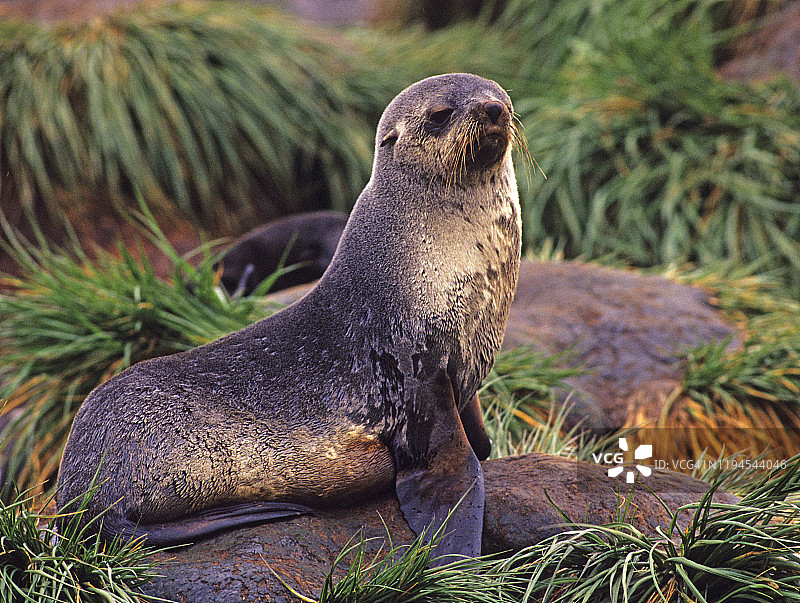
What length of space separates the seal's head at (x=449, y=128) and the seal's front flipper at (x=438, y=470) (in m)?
0.62

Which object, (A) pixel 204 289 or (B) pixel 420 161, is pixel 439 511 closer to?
(B) pixel 420 161

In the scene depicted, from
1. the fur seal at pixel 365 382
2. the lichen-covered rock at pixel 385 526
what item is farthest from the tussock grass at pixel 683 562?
the fur seal at pixel 365 382

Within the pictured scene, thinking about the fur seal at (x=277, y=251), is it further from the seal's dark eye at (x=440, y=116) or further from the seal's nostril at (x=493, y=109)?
the seal's nostril at (x=493, y=109)

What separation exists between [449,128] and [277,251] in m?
2.57

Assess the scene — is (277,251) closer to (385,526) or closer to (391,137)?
(391,137)

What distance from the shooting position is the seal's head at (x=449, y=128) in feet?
8.08

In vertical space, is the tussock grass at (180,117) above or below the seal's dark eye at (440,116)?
below

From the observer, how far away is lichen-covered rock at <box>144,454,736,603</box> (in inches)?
88.7

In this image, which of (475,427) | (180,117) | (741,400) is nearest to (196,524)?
(475,427)

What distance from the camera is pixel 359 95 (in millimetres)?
7375

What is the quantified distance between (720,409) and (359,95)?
4198 millimetres

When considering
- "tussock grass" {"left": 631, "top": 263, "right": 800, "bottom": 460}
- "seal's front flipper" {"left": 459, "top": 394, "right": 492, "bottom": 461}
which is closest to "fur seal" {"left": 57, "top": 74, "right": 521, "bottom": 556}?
"seal's front flipper" {"left": 459, "top": 394, "right": 492, "bottom": 461}

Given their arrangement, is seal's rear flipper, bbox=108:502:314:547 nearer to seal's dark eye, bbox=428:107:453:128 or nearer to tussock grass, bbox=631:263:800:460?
seal's dark eye, bbox=428:107:453:128

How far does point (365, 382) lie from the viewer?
2543 mm
